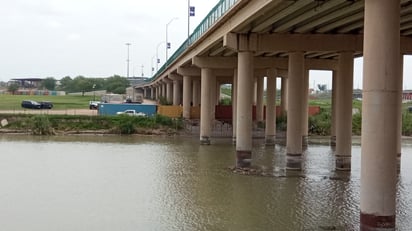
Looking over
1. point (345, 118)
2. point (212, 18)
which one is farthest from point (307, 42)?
point (212, 18)

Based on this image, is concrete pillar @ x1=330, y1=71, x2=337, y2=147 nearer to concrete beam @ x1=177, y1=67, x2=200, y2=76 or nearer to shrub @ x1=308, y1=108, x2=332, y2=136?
shrub @ x1=308, y1=108, x2=332, y2=136

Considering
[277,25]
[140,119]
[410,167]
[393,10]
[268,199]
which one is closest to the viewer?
[393,10]

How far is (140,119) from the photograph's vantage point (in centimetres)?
6494

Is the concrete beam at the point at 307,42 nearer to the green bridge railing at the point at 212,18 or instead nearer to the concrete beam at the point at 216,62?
the green bridge railing at the point at 212,18

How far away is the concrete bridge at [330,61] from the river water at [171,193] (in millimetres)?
2294

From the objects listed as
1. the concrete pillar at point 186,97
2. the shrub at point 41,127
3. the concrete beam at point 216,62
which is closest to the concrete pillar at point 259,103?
the concrete pillar at point 186,97

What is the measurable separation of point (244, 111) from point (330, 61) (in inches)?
799

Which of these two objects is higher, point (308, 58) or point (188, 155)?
point (308, 58)

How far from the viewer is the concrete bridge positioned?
51.7ft

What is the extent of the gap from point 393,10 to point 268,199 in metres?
9.76

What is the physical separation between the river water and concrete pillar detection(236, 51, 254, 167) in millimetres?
1379

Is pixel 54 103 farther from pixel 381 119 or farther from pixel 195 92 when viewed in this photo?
pixel 381 119

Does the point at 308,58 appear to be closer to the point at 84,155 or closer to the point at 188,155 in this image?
the point at 188,155

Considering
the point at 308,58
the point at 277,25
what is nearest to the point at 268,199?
the point at 277,25
